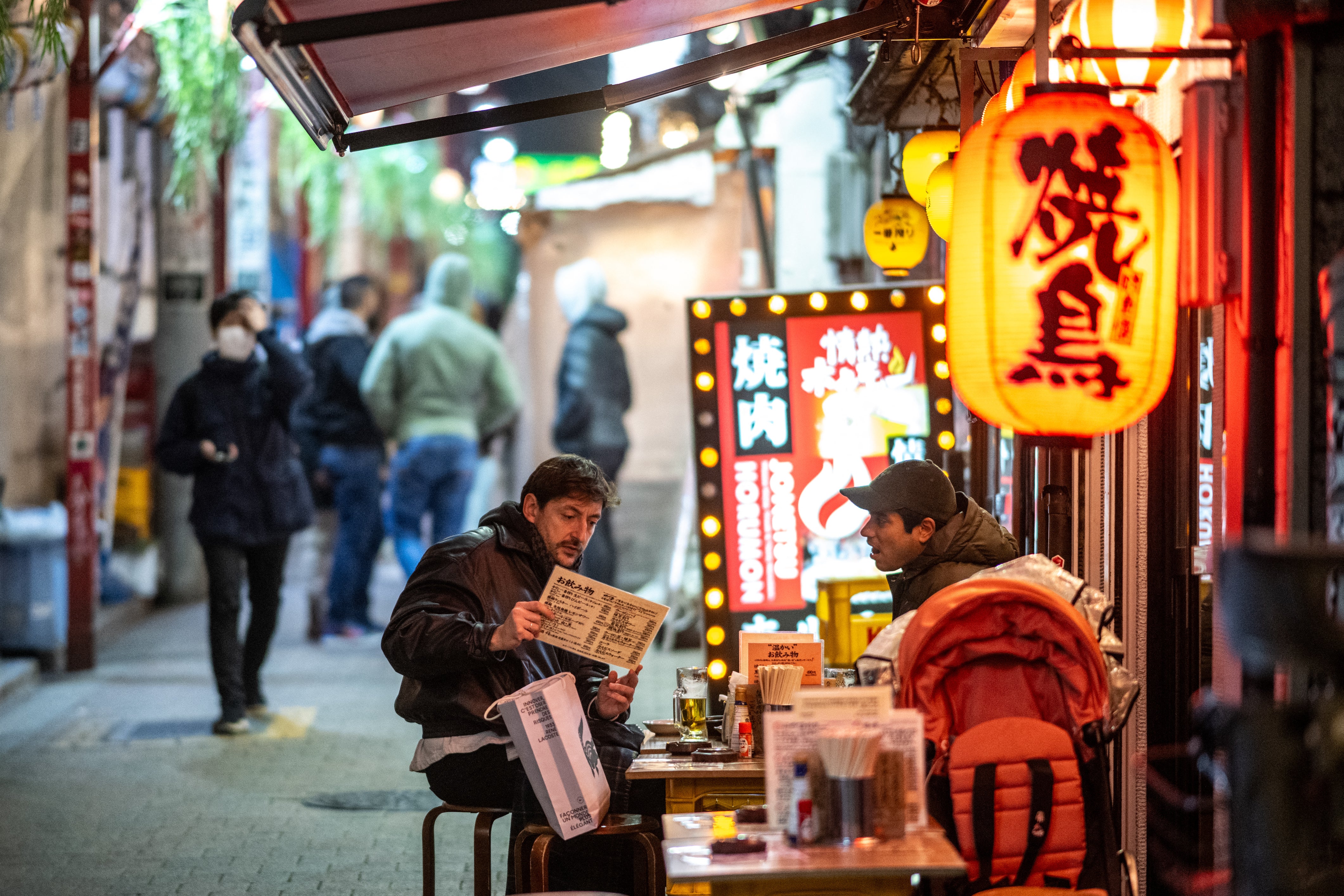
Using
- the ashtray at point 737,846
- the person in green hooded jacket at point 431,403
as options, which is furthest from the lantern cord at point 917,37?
the person in green hooded jacket at point 431,403

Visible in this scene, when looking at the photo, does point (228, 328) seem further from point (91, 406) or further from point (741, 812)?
point (741, 812)

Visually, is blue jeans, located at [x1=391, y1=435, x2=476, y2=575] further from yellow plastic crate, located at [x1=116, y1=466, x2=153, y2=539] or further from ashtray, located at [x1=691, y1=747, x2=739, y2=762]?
ashtray, located at [x1=691, y1=747, x2=739, y2=762]

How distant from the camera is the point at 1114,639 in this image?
14.1 feet

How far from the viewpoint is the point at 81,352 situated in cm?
1114

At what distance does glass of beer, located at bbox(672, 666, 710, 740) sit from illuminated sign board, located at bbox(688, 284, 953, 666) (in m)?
2.40

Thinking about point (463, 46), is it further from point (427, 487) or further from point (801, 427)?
point (427, 487)

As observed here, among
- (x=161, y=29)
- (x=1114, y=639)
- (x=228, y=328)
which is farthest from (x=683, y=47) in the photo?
(x=1114, y=639)

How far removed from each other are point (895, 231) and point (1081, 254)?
4620 millimetres

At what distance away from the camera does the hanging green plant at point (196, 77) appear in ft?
38.3

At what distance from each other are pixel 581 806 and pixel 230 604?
5.35 metres

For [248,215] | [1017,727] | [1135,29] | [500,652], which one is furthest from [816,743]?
[248,215]

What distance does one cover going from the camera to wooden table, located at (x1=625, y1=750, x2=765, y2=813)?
4.65m

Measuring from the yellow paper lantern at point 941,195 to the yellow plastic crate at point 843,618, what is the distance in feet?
6.72

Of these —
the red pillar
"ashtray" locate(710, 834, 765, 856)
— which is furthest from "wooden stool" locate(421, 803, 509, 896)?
the red pillar
